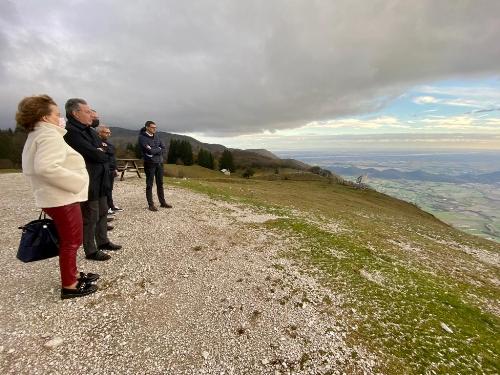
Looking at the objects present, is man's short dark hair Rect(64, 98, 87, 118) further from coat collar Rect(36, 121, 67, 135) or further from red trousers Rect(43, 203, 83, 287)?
red trousers Rect(43, 203, 83, 287)

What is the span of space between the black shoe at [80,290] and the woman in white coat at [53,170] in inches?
31.9

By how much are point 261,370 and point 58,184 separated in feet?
17.9

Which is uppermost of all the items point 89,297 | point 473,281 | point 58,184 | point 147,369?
point 58,184

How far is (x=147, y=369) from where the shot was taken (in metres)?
5.00

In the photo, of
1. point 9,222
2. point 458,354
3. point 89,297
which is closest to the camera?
point 458,354

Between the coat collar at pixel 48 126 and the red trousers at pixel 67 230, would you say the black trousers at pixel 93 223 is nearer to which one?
the red trousers at pixel 67 230

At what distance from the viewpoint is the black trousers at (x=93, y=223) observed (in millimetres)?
7512

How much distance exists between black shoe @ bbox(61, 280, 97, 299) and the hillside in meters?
0.16

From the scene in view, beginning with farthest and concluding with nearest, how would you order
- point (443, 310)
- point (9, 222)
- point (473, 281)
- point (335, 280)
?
1. point (9, 222)
2. point (473, 281)
3. point (335, 280)
4. point (443, 310)

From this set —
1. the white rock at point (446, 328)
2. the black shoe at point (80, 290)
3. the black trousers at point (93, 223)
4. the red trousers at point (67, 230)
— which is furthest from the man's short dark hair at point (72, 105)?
the white rock at point (446, 328)

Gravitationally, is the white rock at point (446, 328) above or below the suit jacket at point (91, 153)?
below

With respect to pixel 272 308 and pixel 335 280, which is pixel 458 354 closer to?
pixel 335 280

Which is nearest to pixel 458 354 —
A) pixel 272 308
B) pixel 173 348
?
pixel 272 308

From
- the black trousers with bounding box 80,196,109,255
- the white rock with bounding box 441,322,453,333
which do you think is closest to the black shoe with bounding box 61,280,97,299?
the black trousers with bounding box 80,196,109,255
